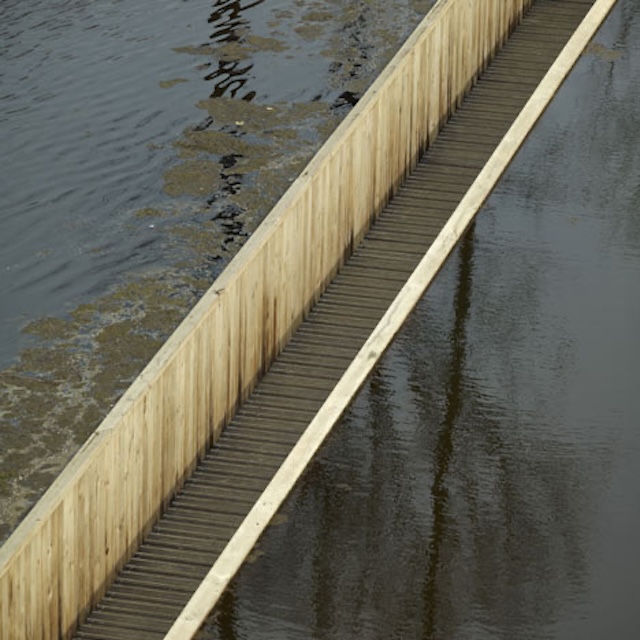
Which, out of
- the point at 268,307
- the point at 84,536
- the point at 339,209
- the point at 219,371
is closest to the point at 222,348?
the point at 219,371

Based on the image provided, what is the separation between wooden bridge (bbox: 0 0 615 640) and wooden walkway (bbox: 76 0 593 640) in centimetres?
2

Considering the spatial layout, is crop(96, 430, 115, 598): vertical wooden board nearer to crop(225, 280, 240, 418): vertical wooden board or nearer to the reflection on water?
crop(225, 280, 240, 418): vertical wooden board

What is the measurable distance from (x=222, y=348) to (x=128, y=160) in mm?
8917

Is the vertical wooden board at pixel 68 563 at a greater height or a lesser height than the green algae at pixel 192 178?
greater

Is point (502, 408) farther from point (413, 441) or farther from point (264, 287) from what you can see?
point (264, 287)

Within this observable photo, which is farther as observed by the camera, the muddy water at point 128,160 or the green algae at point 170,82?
the green algae at point 170,82

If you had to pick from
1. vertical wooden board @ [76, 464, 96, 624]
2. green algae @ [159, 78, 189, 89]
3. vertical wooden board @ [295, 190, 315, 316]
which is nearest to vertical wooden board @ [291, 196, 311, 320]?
vertical wooden board @ [295, 190, 315, 316]

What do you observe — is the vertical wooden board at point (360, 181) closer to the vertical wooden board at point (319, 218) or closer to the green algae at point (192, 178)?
the vertical wooden board at point (319, 218)

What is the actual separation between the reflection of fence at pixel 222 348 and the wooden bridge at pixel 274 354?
2 cm

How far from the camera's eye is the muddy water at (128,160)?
18016 mm

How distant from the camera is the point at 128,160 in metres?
22.8

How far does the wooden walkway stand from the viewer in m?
13.1

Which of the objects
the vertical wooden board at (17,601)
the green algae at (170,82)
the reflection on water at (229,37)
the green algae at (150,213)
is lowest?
the green algae at (150,213)

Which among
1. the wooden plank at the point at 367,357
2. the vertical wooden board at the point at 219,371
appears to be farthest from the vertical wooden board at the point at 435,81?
the vertical wooden board at the point at 219,371
